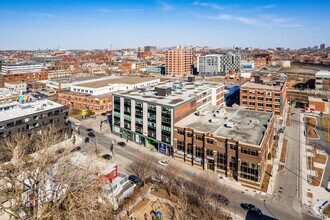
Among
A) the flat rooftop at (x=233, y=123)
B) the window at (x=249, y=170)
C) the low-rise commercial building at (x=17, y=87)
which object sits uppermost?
the low-rise commercial building at (x=17, y=87)

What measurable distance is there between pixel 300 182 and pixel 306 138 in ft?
84.2

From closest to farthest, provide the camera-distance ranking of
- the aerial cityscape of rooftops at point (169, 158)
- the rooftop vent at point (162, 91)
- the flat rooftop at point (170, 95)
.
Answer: the aerial cityscape of rooftops at point (169, 158) → the flat rooftop at point (170, 95) → the rooftop vent at point (162, 91)

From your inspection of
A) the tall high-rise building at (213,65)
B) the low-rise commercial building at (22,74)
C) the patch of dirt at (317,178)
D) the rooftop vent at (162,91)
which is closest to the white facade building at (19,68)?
the low-rise commercial building at (22,74)

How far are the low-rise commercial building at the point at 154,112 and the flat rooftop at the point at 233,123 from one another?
3.08 meters

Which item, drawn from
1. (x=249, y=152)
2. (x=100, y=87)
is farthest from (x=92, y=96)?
(x=249, y=152)

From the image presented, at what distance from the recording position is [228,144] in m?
46.7

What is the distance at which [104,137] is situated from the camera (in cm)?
6881

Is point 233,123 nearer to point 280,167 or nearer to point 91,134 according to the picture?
point 280,167

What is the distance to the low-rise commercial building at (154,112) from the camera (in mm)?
57250

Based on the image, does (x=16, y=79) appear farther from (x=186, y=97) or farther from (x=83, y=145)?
(x=186, y=97)

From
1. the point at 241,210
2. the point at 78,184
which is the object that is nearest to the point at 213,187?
the point at 241,210

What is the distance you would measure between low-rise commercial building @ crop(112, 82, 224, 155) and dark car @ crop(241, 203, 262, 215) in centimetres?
2210

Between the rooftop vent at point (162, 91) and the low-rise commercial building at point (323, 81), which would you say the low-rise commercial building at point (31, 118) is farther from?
the low-rise commercial building at point (323, 81)

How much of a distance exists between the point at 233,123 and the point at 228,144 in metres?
8.25
